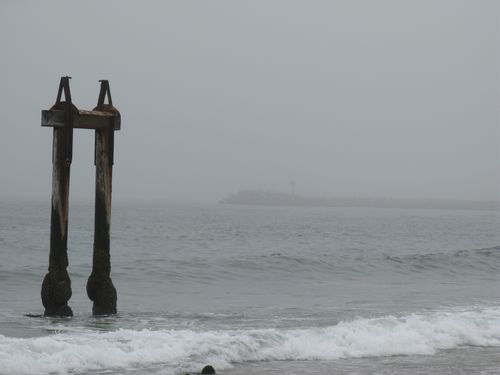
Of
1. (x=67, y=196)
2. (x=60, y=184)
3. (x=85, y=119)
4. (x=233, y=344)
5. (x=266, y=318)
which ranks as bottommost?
(x=266, y=318)

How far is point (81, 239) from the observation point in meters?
44.3

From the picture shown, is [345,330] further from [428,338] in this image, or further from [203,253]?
[203,253]

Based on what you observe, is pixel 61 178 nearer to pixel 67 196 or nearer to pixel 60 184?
pixel 60 184

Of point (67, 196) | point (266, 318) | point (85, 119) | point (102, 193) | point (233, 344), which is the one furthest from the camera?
point (266, 318)

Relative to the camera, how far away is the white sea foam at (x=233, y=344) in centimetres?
1039

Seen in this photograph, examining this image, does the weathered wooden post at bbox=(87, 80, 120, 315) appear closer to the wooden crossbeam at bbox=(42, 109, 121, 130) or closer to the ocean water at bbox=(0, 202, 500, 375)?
the wooden crossbeam at bbox=(42, 109, 121, 130)

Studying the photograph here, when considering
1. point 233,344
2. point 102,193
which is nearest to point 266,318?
point 233,344

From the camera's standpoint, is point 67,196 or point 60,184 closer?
point 60,184

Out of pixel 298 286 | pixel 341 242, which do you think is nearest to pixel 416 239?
pixel 341 242

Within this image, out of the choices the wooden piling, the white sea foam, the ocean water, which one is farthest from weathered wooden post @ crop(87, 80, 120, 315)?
the white sea foam

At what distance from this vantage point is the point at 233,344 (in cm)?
1167

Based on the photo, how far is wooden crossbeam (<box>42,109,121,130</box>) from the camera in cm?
1255

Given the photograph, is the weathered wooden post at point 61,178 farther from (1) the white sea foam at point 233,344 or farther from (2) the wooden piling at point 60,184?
(1) the white sea foam at point 233,344

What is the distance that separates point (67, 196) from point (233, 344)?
346 centimetres
